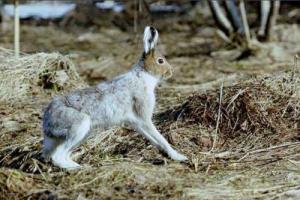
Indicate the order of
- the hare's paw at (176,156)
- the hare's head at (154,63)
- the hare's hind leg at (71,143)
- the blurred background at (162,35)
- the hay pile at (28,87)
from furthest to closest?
1. the blurred background at (162,35)
2. the hay pile at (28,87)
3. the hare's head at (154,63)
4. the hare's paw at (176,156)
5. the hare's hind leg at (71,143)

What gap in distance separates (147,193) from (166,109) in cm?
302

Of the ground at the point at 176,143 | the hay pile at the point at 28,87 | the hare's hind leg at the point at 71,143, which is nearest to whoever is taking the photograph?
the ground at the point at 176,143

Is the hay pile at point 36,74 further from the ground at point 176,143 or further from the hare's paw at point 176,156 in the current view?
the hare's paw at point 176,156

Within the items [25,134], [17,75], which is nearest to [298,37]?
[17,75]

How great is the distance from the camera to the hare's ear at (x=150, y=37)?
6680mm

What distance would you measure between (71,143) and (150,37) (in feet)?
3.87

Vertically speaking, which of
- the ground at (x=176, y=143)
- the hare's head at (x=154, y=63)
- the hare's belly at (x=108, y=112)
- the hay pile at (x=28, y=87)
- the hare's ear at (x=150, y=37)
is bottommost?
the hay pile at (x=28, y=87)

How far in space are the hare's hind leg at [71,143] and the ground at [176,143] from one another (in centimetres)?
9

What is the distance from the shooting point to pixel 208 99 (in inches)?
306

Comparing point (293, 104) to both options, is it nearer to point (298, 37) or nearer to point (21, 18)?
point (298, 37)

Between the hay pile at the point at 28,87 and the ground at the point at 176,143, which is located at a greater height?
the ground at the point at 176,143

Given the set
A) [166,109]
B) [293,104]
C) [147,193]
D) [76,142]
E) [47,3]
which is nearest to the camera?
[147,193]

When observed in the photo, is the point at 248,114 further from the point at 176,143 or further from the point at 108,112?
the point at 108,112


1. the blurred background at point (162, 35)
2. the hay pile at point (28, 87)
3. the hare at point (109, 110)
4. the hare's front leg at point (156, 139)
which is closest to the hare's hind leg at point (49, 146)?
the hare at point (109, 110)
